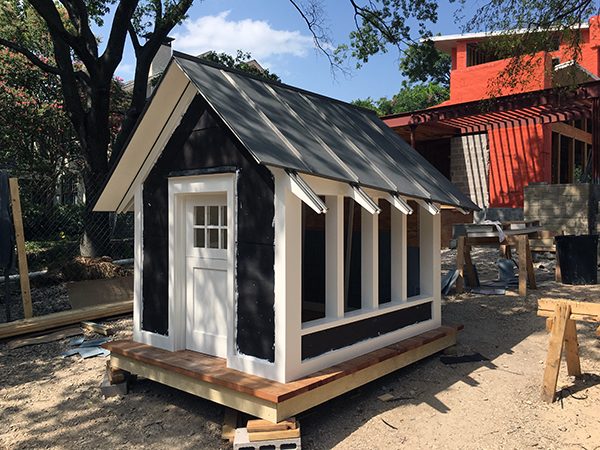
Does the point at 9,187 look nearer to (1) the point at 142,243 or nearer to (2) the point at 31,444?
(1) the point at 142,243

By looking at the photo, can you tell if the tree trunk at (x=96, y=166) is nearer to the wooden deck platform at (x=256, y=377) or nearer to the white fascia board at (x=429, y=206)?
the wooden deck platform at (x=256, y=377)

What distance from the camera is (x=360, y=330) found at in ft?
16.5

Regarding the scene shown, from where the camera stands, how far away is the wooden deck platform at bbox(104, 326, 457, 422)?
12.9ft

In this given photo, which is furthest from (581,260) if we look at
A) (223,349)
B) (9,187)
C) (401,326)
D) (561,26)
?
(9,187)

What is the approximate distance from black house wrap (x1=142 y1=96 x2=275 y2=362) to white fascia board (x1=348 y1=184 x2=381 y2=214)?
0.82 meters

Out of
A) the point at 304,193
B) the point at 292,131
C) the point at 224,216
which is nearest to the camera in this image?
the point at 304,193

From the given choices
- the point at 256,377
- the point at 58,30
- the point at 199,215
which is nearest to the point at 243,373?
the point at 256,377

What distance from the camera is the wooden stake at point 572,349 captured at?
4.95 metres

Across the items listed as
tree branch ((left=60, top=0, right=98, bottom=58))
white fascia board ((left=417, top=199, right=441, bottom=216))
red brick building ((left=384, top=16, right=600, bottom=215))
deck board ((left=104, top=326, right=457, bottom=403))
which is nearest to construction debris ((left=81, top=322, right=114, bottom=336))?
deck board ((left=104, top=326, right=457, bottom=403))

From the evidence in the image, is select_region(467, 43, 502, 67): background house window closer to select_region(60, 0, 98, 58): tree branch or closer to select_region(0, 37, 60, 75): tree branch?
Answer: select_region(60, 0, 98, 58): tree branch

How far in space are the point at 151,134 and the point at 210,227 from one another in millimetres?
1191

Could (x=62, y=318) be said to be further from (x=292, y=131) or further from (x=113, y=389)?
(x=292, y=131)

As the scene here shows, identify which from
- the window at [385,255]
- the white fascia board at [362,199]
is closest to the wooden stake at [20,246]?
the window at [385,255]

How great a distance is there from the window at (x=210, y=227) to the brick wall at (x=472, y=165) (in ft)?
48.9
